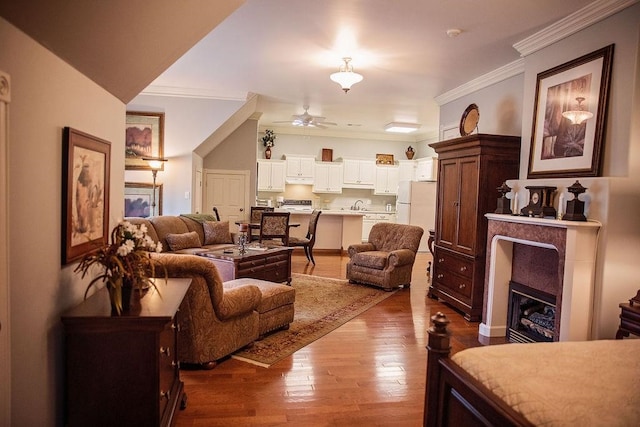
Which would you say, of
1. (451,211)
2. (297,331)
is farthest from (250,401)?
(451,211)

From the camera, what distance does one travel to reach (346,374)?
3197 millimetres

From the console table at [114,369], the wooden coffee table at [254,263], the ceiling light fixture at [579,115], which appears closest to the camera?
the console table at [114,369]

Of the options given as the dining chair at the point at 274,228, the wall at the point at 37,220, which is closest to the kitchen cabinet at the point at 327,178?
the dining chair at the point at 274,228

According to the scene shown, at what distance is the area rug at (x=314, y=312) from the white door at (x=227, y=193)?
2.20m

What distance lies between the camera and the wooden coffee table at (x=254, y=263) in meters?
4.94

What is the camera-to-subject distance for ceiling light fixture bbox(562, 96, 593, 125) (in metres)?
3.34

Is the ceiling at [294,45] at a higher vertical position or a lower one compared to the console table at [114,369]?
higher

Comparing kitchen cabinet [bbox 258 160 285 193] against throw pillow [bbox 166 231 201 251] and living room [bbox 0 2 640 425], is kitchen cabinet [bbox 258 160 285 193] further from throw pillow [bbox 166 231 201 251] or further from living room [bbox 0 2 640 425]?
living room [bbox 0 2 640 425]

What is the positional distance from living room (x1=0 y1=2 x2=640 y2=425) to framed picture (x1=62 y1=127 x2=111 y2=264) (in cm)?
5

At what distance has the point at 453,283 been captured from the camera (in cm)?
514

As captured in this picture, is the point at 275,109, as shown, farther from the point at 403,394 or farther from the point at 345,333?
the point at 403,394

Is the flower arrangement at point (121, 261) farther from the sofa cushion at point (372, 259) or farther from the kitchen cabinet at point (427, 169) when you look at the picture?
the kitchen cabinet at point (427, 169)

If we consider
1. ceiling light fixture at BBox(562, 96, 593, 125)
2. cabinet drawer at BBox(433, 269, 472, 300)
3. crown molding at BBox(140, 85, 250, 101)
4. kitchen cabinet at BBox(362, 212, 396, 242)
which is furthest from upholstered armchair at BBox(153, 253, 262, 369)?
kitchen cabinet at BBox(362, 212, 396, 242)

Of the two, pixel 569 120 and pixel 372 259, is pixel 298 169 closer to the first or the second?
pixel 372 259
